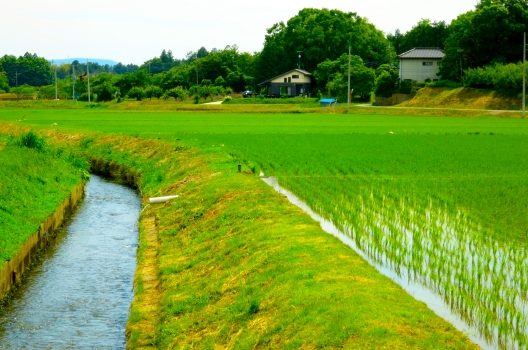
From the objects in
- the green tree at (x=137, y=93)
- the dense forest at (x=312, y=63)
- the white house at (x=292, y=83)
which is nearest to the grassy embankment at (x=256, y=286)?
the dense forest at (x=312, y=63)

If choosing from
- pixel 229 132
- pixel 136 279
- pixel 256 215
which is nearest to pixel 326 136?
pixel 229 132

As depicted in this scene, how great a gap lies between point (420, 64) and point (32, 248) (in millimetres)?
67616

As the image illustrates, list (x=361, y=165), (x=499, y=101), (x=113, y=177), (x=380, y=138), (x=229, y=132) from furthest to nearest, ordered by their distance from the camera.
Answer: (x=499, y=101) < (x=229, y=132) < (x=380, y=138) < (x=113, y=177) < (x=361, y=165)

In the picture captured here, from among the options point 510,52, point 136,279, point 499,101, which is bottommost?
point 136,279

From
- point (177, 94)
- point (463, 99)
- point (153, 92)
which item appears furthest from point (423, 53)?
point (153, 92)

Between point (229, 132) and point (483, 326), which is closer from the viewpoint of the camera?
point (483, 326)

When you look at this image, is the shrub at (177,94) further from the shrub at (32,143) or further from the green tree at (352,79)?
the shrub at (32,143)

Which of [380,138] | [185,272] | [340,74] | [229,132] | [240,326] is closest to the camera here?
[240,326]

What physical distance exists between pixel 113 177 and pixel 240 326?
24915mm

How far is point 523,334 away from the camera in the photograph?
29.1 ft

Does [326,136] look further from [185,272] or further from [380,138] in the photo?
[185,272]

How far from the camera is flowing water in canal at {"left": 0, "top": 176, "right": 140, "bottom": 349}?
39.2ft

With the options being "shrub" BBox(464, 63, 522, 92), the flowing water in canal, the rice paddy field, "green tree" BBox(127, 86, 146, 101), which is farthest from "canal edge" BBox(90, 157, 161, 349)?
"green tree" BBox(127, 86, 146, 101)

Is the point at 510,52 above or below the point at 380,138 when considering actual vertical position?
above
